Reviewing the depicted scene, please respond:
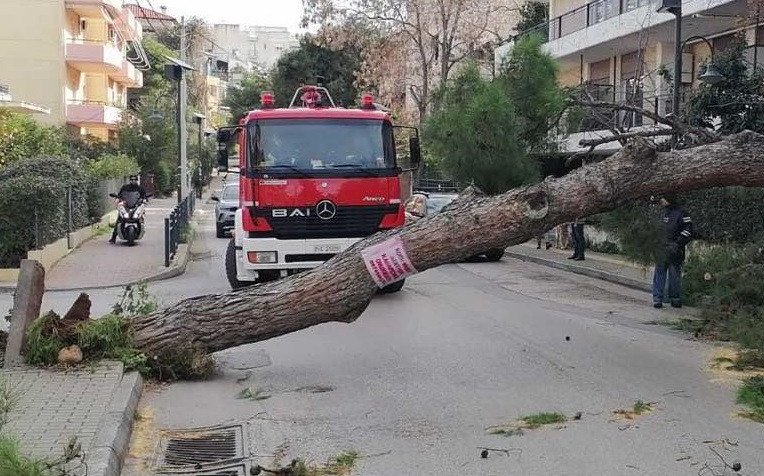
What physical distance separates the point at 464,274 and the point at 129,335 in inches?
429

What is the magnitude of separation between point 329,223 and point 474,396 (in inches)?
238

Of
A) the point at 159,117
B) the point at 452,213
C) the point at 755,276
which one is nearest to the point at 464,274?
the point at 755,276

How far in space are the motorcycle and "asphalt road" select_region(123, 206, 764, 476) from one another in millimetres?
11079

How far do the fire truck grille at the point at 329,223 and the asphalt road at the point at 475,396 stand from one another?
1364 millimetres

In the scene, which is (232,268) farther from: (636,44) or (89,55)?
(89,55)

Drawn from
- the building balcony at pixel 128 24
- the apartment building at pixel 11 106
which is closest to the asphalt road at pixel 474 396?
the apartment building at pixel 11 106

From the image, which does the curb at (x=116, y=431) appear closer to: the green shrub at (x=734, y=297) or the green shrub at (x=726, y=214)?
the green shrub at (x=734, y=297)

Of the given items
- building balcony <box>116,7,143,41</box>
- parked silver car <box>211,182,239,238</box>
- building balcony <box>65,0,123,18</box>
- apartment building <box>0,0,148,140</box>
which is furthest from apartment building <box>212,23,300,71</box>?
parked silver car <box>211,182,239,238</box>

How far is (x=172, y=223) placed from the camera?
19.8m

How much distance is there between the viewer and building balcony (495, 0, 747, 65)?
21062 millimetres

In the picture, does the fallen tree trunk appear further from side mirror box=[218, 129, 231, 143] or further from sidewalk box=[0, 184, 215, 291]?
sidewalk box=[0, 184, 215, 291]

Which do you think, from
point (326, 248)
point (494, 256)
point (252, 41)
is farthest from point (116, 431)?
point (252, 41)

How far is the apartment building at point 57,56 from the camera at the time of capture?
4009 centimetres

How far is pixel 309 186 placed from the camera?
13492mm
